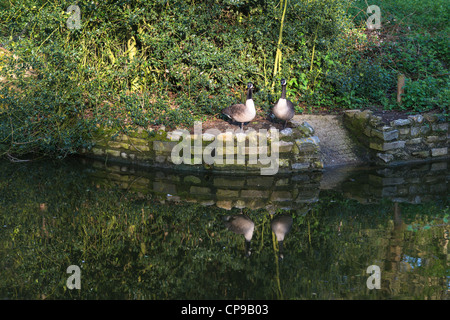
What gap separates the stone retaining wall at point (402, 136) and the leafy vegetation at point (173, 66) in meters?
0.49

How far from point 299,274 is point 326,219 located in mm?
1715

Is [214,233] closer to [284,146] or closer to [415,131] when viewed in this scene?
[284,146]

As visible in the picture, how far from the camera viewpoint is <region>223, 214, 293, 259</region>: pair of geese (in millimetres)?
6844

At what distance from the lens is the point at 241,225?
722cm

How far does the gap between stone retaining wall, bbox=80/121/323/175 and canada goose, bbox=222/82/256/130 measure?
0.85 feet

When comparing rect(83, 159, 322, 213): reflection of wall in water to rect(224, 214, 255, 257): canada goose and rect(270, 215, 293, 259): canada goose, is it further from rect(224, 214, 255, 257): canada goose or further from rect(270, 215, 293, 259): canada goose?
rect(224, 214, 255, 257): canada goose

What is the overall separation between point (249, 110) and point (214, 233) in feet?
10.4

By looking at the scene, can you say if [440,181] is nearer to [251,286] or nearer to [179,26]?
[251,286]

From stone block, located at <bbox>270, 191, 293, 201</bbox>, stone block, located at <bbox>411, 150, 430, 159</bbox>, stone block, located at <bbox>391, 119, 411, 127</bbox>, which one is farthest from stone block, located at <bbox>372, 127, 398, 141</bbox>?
stone block, located at <bbox>270, 191, 293, 201</bbox>

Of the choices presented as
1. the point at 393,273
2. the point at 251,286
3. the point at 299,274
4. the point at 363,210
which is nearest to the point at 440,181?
the point at 363,210

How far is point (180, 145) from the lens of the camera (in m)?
9.38

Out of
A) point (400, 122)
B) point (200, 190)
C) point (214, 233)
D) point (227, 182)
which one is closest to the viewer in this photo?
point (214, 233)

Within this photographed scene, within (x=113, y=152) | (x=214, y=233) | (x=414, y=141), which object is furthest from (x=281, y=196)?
(x=113, y=152)

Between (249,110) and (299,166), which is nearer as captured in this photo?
(299,166)
